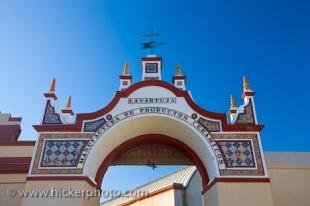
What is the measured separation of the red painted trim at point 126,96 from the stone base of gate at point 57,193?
1.68 metres

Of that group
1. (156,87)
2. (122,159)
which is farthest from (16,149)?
(156,87)

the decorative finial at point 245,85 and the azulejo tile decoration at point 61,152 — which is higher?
the decorative finial at point 245,85

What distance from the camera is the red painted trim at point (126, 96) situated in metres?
10.9

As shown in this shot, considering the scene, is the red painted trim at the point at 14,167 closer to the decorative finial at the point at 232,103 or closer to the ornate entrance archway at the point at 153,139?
the ornate entrance archway at the point at 153,139

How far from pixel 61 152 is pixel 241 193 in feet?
17.7

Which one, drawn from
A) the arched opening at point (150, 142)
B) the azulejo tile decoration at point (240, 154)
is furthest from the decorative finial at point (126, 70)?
the azulejo tile decoration at point (240, 154)

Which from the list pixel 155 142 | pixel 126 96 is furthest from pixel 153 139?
pixel 126 96

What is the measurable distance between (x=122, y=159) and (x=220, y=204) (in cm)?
432

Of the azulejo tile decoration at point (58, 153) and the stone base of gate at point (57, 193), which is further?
the azulejo tile decoration at point (58, 153)

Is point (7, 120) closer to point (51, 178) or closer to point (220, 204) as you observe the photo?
point (51, 178)

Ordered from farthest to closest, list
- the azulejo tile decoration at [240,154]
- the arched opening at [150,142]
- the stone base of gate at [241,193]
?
the arched opening at [150,142], the azulejo tile decoration at [240,154], the stone base of gate at [241,193]

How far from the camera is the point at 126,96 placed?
11406mm

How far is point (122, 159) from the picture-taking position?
1268 centimetres

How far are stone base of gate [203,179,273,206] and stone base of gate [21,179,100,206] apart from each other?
380 centimetres
